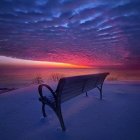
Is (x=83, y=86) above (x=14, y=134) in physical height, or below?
above

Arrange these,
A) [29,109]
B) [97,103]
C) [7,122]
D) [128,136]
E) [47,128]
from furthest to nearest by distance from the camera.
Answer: [97,103]
[29,109]
[7,122]
[47,128]
[128,136]

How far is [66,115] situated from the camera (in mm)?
4602

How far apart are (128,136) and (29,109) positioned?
3.01 meters

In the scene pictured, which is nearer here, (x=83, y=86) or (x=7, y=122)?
(x=7, y=122)

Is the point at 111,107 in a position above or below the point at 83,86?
below

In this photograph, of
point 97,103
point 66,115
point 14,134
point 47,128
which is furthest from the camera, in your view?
point 97,103

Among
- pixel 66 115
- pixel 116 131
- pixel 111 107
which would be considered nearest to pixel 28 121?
pixel 66 115

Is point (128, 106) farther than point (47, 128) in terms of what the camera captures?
Yes

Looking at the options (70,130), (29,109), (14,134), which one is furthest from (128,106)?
Answer: (14,134)

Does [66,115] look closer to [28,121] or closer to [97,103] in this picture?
[28,121]

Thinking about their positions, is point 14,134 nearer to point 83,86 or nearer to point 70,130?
point 70,130

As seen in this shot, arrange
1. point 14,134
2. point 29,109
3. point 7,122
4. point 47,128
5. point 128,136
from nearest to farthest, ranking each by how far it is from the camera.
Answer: point 128,136 < point 14,134 < point 47,128 < point 7,122 < point 29,109

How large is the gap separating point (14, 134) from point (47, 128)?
0.68 meters

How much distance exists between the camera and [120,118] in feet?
13.9
